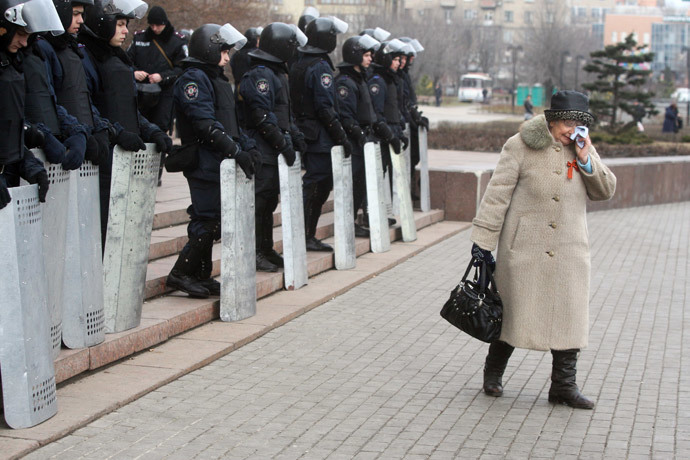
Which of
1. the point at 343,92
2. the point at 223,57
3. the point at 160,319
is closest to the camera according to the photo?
the point at 160,319

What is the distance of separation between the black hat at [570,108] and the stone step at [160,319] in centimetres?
284

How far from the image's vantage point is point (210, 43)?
7531 millimetres

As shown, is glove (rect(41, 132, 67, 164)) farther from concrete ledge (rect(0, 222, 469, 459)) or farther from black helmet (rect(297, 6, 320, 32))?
black helmet (rect(297, 6, 320, 32))

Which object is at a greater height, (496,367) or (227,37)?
(227,37)

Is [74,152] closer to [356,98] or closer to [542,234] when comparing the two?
[542,234]

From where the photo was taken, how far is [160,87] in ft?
34.3

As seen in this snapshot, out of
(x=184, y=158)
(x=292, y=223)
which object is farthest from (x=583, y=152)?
(x=292, y=223)

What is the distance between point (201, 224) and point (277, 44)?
1929 mm

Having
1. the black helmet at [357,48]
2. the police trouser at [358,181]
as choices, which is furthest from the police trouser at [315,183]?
the black helmet at [357,48]

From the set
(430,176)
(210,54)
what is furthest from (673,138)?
(210,54)

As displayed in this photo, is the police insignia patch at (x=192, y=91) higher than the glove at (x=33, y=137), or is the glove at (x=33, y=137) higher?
the police insignia patch at (x=192, y=91)

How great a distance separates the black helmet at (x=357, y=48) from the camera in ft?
35.9

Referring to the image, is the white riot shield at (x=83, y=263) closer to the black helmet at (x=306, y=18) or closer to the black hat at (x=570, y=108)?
the black hat at (x=570, y=108)

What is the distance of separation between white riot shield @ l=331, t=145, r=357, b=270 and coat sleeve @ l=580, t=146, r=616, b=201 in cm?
392
